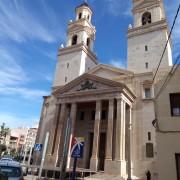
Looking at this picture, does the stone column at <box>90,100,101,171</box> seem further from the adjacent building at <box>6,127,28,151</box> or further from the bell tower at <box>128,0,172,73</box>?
the adjacent building at <box>6,127,28,151</box>

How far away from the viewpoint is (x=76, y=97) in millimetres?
27359

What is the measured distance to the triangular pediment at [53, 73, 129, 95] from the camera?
25411 millimetres

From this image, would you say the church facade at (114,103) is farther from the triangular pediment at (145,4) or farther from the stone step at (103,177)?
the stone step at (103,177)

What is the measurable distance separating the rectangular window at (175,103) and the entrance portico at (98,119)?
921cm

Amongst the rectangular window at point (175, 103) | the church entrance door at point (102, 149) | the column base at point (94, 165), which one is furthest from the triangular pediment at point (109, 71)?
the rectangular window at point (175, 103)

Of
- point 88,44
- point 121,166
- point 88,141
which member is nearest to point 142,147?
point 121,166

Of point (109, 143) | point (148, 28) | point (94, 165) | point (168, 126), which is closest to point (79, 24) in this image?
point (148, 28)

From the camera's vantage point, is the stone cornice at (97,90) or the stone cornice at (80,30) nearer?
the stone cornice at (97,90)

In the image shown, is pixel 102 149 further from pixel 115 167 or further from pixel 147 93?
pixel 147 93

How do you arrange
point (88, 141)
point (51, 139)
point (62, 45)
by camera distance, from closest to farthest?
1. point (51, 139)
2. point (88, 141)
3. point (62, 45)

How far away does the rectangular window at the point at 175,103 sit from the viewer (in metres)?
14.1

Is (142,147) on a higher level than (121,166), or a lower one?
higher

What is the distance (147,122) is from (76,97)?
352 inches

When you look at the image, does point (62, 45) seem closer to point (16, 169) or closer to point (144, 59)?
point (144, 59)
